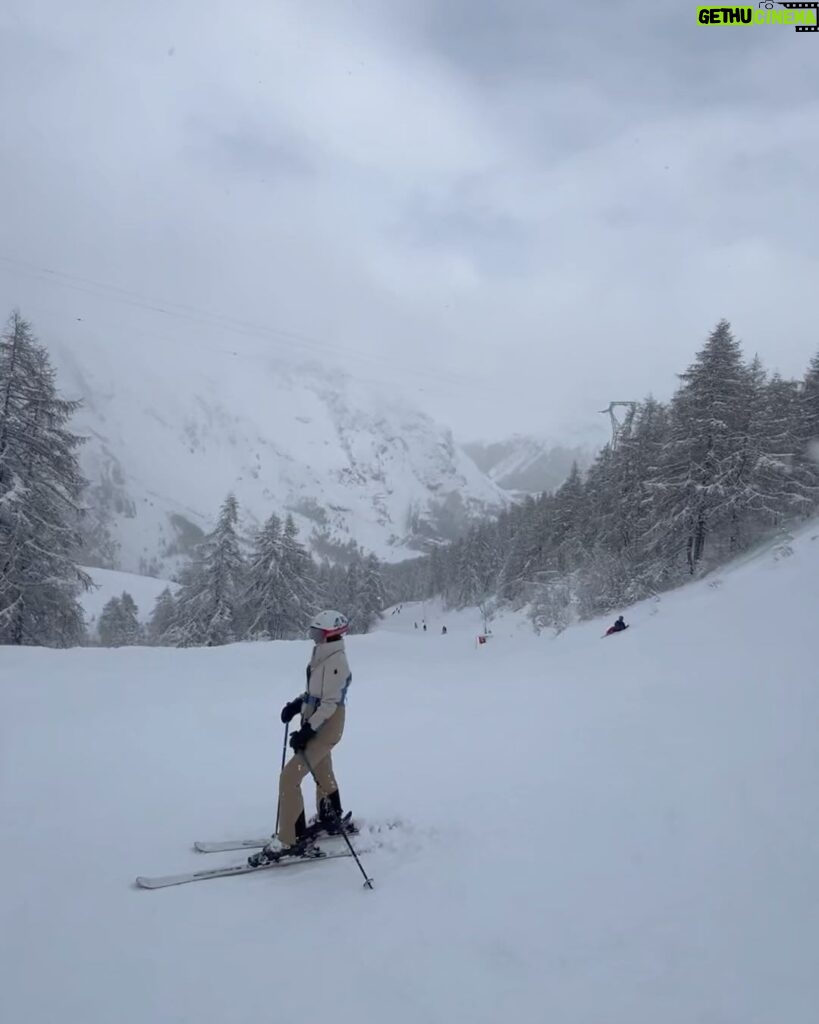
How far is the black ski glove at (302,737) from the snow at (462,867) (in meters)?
1.06

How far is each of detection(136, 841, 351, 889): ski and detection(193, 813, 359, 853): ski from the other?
0.30m

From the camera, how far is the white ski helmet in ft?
18.2

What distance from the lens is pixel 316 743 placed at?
5.54 m

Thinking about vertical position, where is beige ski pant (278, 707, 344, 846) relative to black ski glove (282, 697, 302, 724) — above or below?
below

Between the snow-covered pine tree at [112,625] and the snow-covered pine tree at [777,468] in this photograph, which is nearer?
the snow-covered pine tree at [777,468]

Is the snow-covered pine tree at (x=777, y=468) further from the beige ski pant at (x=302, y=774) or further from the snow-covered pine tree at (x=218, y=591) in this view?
the snow-covered pine tree at (x=218, y=591)

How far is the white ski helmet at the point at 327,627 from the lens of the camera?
5562 mm

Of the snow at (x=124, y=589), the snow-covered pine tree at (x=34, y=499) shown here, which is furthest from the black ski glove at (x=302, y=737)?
the snow at (x=124, y=589)

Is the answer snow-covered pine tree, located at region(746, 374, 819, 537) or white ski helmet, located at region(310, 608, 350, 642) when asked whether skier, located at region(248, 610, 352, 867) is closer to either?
white ski helmet, located at region(310, 608, 350, 642)

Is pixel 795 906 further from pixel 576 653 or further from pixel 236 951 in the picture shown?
pixel 576 653

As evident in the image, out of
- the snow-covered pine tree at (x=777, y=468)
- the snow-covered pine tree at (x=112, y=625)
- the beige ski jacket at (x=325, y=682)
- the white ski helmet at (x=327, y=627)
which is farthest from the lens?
the snow-covered pine tree at (x=112, y=625)

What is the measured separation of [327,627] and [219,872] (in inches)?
89.2

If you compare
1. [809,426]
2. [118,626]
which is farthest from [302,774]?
[118,626]

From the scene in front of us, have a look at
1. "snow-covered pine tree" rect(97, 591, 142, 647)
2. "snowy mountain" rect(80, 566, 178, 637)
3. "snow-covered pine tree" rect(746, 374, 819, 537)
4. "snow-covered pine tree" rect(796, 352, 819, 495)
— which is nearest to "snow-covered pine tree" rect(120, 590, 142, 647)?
"snow-covered pine tree" rect(97, 591, 142, 647)
